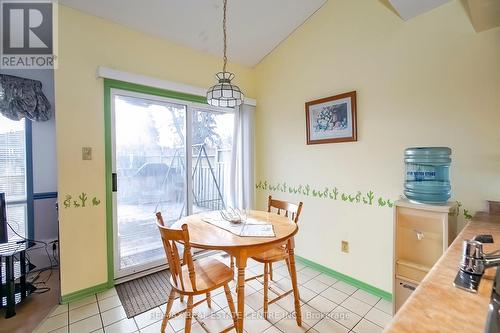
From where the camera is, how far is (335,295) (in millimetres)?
2148

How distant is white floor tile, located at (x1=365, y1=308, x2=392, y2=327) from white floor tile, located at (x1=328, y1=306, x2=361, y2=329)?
→ 0.09 m

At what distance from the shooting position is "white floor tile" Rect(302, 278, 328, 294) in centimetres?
224

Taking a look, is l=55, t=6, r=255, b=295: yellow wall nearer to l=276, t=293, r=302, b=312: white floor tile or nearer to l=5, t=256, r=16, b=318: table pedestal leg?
l=5, t=256, r=16, b=318: table pedestal leg

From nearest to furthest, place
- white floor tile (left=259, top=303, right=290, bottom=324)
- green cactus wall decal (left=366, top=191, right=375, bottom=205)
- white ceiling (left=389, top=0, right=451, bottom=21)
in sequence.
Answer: white ceiling (left=389, top=0, right=451, bottom=21)
white floor tile (left=259, top=303, right=290, bottom=324)
green cactus wall decal (left=366, top=191, right=375, bottom=205)

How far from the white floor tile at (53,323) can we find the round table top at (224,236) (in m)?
1.12

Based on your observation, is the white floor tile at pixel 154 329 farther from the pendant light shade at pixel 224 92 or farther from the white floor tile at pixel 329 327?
the pendant light shade at pixel 224 92

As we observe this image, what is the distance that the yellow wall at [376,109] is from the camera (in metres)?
1.63

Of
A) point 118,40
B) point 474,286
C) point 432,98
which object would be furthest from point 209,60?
point 474,286

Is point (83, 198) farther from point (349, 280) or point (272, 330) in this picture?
point (349, 280)

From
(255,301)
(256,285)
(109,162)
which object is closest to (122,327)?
(255,301)

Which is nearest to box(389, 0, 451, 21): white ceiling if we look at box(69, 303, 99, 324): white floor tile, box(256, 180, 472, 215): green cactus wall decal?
box(256, 180, 472, 215): green cactus wall decal

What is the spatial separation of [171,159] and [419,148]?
7.94ft

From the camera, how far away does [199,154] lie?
2994mm

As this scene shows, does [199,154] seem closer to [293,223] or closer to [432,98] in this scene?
[293,223]
